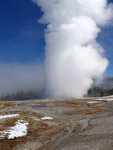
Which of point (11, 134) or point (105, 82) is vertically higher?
point (105, 82)

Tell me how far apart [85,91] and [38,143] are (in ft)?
503

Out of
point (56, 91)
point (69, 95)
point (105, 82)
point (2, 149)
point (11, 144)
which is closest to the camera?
point (2, 149)

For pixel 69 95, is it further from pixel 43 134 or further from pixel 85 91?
pixel 43 134

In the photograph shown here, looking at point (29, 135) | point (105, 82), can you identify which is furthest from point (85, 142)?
point (105, 82)

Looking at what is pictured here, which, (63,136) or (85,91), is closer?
(63,136)

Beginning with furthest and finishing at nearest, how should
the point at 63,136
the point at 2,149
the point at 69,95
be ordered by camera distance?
the point at 69,95
the point at 63,136
the point at 2,149

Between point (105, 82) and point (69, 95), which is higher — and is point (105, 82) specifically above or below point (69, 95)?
above

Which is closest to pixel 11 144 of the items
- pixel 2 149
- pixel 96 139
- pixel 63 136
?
pixel 2 149

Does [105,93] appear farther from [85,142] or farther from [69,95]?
[85,142]

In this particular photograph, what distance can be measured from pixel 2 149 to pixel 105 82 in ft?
628

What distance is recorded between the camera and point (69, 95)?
158000 mm

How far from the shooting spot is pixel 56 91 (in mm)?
169250

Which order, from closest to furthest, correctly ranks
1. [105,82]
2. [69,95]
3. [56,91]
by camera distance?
[69,95]
[56,91]
[105,82]

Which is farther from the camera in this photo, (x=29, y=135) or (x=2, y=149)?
(x=29, y=135)
